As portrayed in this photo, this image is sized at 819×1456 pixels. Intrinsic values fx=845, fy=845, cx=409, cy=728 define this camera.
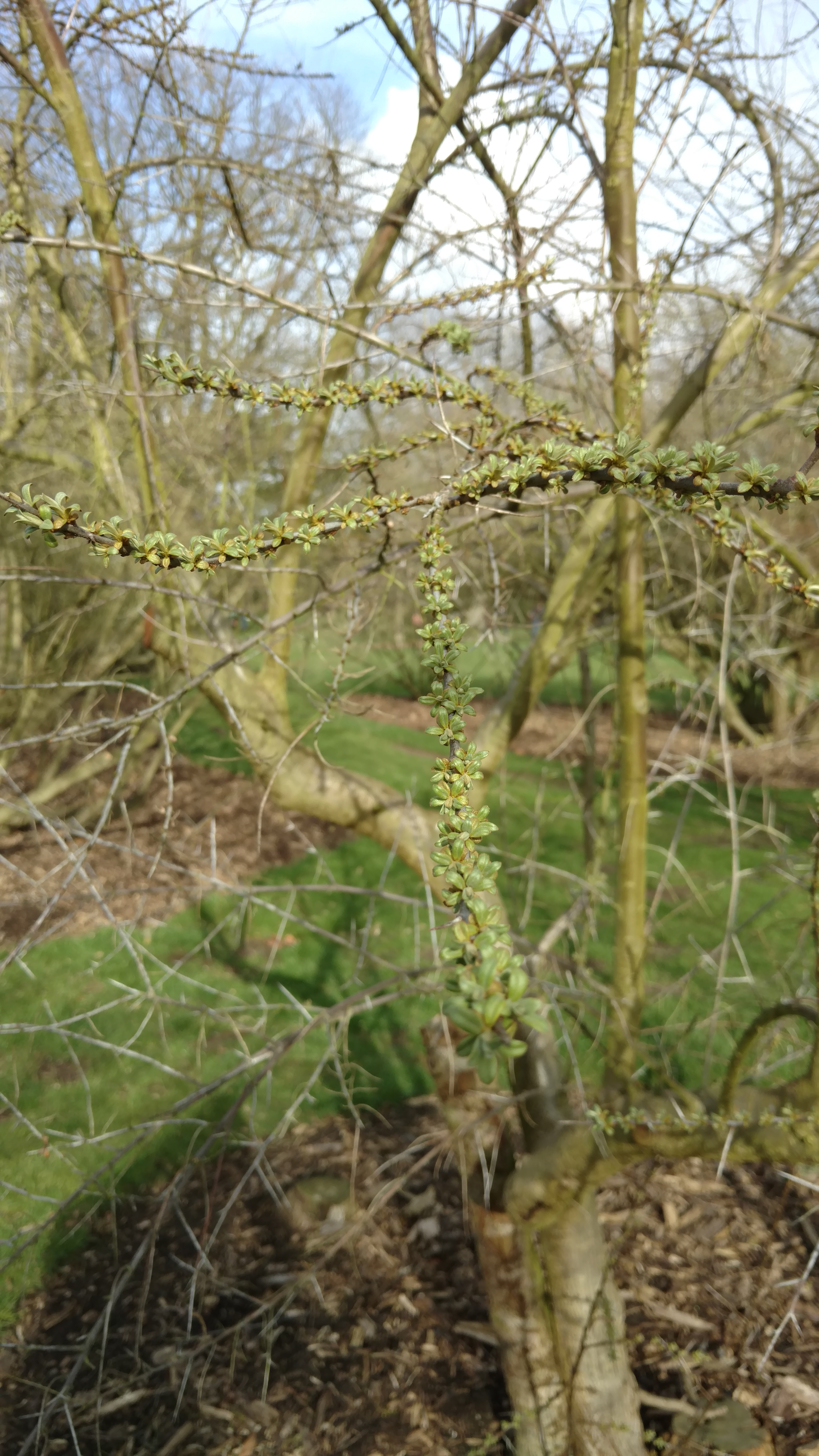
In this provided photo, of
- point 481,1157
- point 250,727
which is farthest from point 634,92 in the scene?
point 481,1157

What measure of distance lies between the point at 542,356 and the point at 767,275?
1363mm

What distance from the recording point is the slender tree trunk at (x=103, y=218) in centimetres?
285

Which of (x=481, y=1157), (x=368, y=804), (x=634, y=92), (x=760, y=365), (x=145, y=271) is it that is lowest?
Answer: (x=481, y=1157)

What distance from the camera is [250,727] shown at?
3.00 m

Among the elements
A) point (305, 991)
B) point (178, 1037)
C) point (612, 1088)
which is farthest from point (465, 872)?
point (305, 991)

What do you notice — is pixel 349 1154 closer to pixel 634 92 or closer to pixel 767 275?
pixel 767 275

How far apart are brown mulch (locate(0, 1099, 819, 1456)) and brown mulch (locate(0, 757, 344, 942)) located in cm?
155

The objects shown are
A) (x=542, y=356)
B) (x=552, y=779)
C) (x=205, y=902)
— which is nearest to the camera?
(x=542, y=356)

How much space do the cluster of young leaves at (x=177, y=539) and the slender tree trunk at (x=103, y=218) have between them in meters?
1.70

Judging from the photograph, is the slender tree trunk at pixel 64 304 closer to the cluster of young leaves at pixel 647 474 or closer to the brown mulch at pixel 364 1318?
the cluster of young leaves at pixel 647 474

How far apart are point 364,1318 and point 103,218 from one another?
4.28 m

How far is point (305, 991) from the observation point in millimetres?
5609

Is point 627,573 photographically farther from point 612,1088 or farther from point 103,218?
point 103,218

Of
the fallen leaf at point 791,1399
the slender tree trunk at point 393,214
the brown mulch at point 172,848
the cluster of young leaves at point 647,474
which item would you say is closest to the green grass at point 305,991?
the brown mulch at point 172,848
